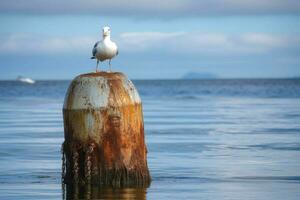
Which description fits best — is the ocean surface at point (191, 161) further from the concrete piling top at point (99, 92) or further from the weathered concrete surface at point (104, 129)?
the concrete piling top at point (99, 92)

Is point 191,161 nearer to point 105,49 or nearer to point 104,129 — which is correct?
point 105,49

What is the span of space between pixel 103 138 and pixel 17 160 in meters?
5.99

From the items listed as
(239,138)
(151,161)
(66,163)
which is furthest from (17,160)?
(239,138)

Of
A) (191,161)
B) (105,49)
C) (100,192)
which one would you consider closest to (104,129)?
(100,192)

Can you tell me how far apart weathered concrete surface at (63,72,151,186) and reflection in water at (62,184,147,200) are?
0.16m

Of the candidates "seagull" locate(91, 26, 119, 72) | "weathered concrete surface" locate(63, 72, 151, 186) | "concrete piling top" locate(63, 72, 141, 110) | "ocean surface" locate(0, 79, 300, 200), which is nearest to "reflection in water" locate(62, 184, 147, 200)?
"ocean surface" locate(0, 79, 300, 200)

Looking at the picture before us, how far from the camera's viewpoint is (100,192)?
16391 mm

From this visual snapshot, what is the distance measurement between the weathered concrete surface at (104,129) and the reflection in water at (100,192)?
16 centimetres

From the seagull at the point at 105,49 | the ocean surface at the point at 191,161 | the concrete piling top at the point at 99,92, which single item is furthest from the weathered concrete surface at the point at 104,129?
the seagull at the point at 105,49

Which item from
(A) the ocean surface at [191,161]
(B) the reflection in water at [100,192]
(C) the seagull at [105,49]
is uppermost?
(C) the seagull at [105,49]

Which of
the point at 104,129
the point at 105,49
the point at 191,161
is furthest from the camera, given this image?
the point at 191,161

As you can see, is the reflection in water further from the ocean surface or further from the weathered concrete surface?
the weathered concrete surface

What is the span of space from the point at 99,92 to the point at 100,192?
1641 mm

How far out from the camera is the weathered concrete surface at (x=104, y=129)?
1653cm
